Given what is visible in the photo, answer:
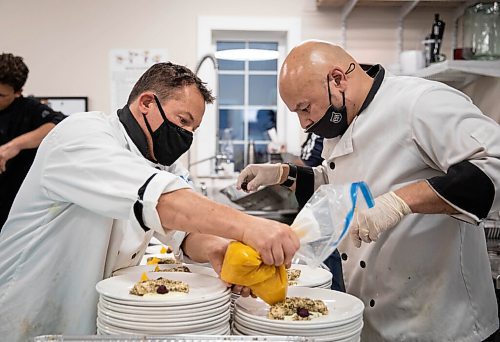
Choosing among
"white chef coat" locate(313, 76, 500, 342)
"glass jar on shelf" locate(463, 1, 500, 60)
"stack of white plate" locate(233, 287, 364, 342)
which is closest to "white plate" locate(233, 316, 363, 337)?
"stack of white plate" locate(233, 287, 364, 342)

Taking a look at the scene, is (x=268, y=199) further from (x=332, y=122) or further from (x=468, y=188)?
(x=468, y=188)

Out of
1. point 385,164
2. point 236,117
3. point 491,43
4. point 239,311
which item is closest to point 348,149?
point 385,164

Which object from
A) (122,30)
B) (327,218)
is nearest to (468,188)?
(327,218)

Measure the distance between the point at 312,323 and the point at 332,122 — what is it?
0.82 metres

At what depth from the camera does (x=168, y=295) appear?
1281mm

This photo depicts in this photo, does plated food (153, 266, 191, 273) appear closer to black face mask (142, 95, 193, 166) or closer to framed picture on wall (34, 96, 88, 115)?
black face mask (142, 95, 193, 166)

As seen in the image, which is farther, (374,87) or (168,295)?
(374,87)

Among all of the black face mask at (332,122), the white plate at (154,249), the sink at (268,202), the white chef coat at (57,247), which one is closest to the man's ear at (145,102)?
the white chef coat at (57,247)

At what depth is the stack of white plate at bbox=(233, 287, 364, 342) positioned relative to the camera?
1.19m

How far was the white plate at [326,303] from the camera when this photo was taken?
1.20m

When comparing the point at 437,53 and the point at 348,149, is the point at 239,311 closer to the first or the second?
the point at 348,149

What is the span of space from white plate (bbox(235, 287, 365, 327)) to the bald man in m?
0.22

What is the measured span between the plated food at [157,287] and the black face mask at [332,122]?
0.75 meters

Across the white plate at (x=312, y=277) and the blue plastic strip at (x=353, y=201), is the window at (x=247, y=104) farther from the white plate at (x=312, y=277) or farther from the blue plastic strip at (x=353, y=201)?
the blue plastic strip at (x=353, y=201)
